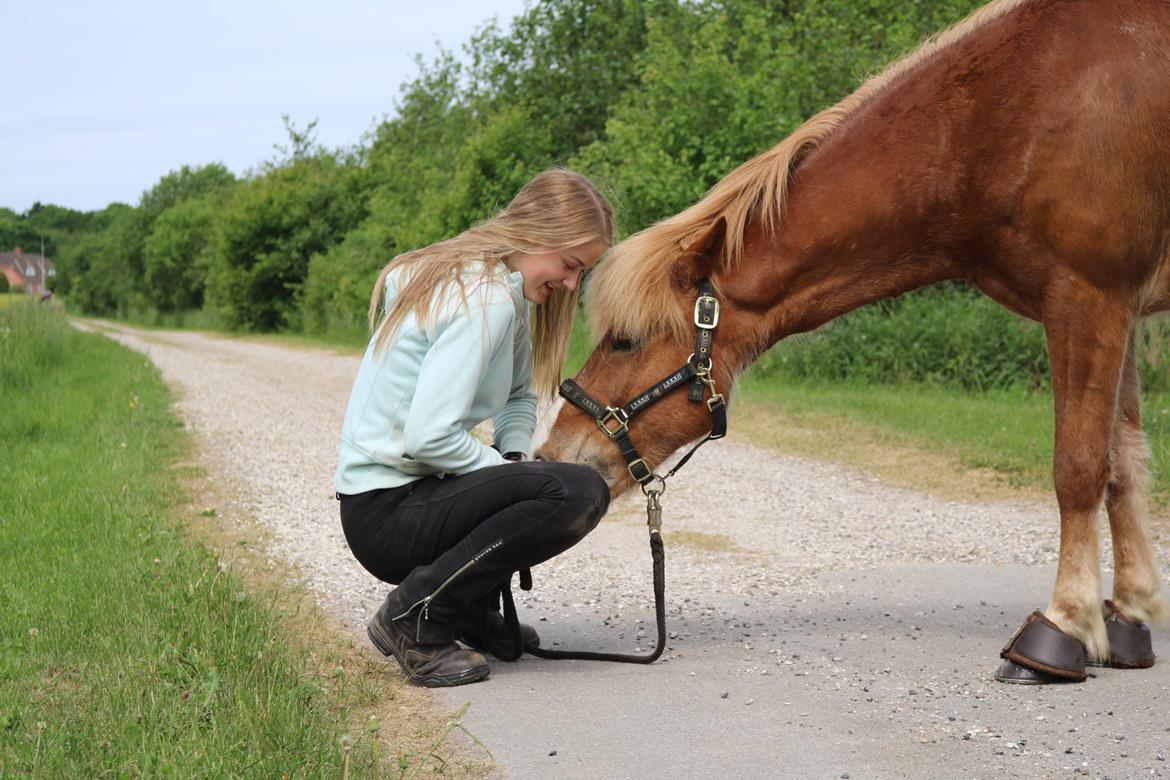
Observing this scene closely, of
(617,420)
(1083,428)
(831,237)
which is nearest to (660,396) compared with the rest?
(617,420)

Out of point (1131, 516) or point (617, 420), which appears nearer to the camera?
point (617, 420)

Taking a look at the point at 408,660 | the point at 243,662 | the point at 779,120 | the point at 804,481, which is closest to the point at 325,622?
the point at 408,660

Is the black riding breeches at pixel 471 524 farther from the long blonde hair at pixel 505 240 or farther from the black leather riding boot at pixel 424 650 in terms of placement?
the long blonde hair at pixel 505 240

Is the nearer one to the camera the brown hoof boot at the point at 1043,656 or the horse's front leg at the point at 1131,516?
the brown hoof boot at the point at 1043,656

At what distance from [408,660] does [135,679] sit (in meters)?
0.84

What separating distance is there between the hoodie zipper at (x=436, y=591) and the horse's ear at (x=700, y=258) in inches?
40.1

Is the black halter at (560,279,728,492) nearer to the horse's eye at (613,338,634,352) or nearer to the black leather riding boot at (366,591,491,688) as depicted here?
the horse's eye at (613,338,634,352)

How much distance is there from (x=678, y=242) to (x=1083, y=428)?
1.41 metres

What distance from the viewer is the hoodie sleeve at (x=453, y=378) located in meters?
3.38

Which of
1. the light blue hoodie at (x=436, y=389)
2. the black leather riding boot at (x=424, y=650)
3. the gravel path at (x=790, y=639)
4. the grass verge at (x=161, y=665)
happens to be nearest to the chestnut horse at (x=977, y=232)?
the light blue hoodie at (x=436, y=389)

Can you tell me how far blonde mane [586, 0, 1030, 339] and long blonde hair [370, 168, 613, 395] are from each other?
0.51 feet

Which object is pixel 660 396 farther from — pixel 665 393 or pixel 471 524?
pixel 471 524

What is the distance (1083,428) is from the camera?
11.7 feet

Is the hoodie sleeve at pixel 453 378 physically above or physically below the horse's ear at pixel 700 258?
below
